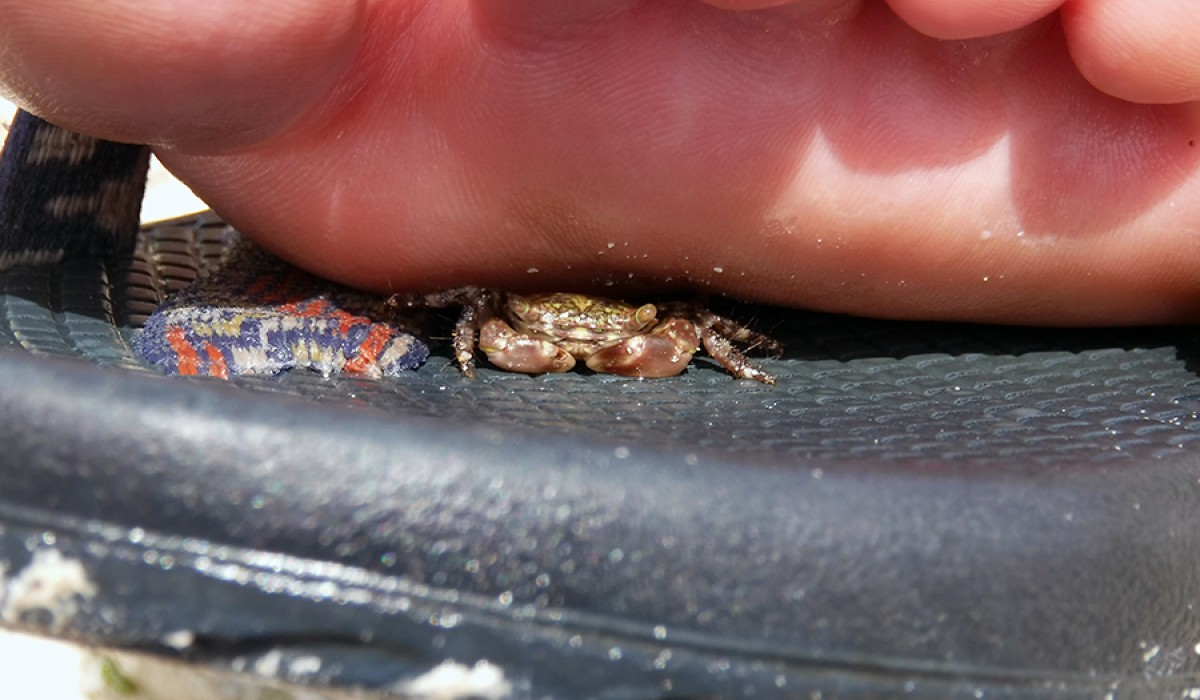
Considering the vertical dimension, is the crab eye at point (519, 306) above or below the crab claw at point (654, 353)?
above

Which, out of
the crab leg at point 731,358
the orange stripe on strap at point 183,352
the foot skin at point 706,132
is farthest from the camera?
the crab leg at point 731,358

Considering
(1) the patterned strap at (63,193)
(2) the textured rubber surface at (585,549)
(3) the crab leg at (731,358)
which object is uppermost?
(1) the patterned strap at (63,193)

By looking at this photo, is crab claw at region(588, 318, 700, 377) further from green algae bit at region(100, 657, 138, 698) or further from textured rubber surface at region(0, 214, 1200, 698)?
green algae bit at region(100, 657, 138, 698)

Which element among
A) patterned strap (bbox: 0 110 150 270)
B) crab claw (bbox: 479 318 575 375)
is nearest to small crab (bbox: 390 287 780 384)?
crab claw (bbox: 479 318 575 375)

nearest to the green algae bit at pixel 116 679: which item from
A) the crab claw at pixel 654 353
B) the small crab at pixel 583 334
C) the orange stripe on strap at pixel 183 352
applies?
the orange stripe on strap at pixel 183 352

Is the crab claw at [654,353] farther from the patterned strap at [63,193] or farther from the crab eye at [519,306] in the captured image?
the patterned strap at [63,193]
